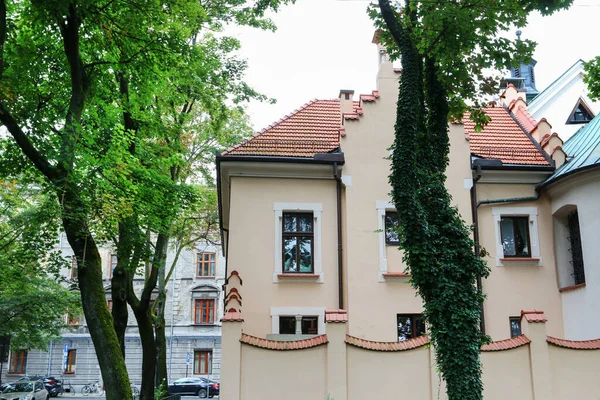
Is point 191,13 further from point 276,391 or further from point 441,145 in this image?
point 276,391

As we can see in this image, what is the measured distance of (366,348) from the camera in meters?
12.8

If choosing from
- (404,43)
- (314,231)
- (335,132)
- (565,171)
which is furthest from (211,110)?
(565,171)

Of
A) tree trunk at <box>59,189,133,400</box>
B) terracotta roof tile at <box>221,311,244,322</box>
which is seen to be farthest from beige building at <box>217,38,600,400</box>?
tree trunk at <box>59,189,133,400</box>

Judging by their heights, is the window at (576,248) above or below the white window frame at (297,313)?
above

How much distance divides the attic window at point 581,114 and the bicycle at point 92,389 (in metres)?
36.9

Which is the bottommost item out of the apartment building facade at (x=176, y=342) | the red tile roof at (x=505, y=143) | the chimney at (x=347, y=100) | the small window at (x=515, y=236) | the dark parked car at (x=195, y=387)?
the dark parked car at (x=195, y=387)

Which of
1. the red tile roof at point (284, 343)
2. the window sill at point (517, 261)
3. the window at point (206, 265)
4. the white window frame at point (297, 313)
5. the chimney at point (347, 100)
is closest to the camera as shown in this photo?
the red tile roof at point (284, 343)

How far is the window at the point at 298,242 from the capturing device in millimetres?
16750

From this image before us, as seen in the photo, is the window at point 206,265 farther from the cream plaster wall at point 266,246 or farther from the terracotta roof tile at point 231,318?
the terracotta roof tile at point 231,318

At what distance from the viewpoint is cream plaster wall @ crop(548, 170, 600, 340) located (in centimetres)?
1523

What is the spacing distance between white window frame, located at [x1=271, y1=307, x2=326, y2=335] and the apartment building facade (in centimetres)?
3038

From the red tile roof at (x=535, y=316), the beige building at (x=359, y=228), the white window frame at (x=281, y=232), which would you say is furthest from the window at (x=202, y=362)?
the red tile roof at (x=535, y=316)

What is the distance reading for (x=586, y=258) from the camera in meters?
15.6

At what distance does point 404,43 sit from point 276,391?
7.72 m
